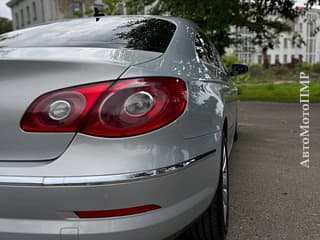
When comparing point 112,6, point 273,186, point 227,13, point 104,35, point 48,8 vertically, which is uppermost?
point 48,8

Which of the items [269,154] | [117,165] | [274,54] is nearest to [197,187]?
[117,165]

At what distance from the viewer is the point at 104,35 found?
2.08 metres

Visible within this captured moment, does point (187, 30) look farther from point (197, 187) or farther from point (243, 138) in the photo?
point (243, 138)

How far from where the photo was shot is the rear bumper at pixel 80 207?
1.36 meters

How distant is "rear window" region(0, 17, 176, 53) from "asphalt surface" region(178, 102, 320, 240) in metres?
1.48

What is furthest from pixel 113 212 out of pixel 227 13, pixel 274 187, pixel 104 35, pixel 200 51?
pixel 227 13

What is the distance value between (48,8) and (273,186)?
31.4m

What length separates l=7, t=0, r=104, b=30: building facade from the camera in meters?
29.4

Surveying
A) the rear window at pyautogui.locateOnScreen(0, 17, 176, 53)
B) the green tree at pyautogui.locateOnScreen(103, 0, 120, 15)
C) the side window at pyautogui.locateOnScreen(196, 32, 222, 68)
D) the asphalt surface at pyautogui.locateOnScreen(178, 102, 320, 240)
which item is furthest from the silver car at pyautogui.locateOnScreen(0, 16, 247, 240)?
the green tree at pyautogui.locateOnScreen(103, 0, 120, 15)

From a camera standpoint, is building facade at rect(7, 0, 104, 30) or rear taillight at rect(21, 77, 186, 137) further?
building facade at rect(7, 0, 104, 30)

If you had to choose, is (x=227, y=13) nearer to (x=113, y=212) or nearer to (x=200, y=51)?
(x=200, y=51)

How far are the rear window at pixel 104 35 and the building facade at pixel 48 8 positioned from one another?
948 inches

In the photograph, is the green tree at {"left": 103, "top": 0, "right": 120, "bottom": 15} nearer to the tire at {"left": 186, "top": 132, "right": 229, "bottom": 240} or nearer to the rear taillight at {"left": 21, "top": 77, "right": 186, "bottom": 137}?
the tire at {"left": 186, "top": 132, "right": 229, "bottom": 240}

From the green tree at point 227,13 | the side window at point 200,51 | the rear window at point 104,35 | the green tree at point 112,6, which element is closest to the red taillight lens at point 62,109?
the rear window at point 104,35
